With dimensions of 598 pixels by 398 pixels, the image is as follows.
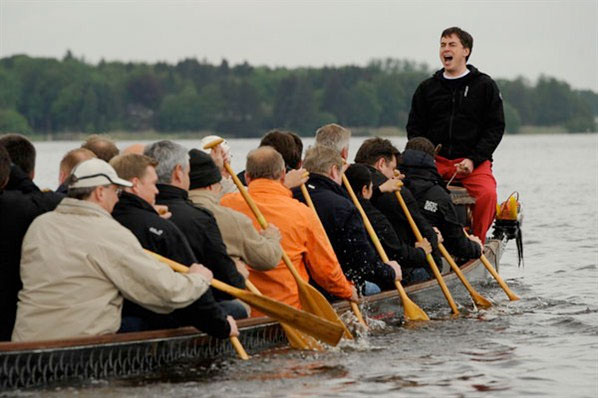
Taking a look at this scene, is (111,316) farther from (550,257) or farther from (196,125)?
(196,125)

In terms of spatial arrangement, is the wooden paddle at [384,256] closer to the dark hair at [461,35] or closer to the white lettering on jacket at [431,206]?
the white lettering on jacket at [431,206]

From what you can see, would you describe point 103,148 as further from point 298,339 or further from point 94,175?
point 94,175

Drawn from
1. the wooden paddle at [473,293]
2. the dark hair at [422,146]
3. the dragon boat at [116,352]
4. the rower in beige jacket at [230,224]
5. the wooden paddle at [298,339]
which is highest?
the dark hair at [422,146]

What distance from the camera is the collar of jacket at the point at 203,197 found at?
9289 mm

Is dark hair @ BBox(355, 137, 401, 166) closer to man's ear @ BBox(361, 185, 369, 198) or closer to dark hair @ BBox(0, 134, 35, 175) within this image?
man's ear @ BBox(361, 185, 369, 198)

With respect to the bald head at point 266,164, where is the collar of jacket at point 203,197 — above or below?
below

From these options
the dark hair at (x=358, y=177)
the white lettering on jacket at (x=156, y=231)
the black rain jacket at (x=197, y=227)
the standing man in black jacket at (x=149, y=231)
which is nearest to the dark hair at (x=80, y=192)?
the standing man in black jacket at (x=149, y=231)

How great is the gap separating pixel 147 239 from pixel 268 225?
158 cm

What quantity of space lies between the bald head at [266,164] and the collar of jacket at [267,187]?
4 cm

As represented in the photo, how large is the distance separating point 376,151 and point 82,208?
4464 mm

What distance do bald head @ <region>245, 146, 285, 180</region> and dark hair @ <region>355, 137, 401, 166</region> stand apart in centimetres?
206

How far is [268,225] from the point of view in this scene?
9820 millimetres

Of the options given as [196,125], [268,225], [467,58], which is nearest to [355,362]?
[268,225]

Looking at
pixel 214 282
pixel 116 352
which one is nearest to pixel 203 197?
pixel 214 282
